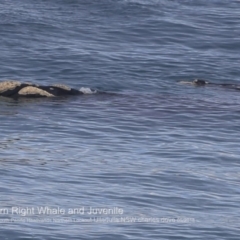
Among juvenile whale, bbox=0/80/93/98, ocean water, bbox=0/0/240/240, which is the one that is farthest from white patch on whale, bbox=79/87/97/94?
juvenile whale, bbox=0/80/93/98

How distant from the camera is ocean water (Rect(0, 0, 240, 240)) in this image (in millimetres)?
13109

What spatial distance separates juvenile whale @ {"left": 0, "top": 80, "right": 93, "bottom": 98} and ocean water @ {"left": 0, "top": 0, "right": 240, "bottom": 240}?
1.19 ft

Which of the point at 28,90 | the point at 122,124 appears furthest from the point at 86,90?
the point at 122,124

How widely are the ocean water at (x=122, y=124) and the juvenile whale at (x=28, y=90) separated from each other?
36 centimetres

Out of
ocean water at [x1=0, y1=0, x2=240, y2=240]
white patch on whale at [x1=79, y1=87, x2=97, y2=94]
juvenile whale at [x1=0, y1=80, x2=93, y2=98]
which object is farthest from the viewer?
white patch on whale at [x1=79, y1=87, x2=97, y2=94]

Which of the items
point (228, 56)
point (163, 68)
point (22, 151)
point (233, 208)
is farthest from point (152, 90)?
point (233, 208)

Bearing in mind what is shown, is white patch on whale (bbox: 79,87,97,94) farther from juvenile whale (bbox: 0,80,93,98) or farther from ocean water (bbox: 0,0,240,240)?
juvenile whale (bbox: 0,80,93,98)

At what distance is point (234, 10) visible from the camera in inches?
1293

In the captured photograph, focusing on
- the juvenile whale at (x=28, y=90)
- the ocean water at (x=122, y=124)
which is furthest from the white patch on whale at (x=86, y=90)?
the juvenile whale at (x=28, y=90)

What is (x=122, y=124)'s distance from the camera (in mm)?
19297

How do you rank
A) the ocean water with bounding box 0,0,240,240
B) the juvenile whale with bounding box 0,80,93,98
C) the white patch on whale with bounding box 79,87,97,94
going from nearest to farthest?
the ocean water with bounding box 0,0,240,240 → the juvenile whale with bounding box 0,80,93,98 → the white patch on whale with bounding box 79,87,97,94

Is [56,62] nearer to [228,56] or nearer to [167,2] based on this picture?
[228,56]

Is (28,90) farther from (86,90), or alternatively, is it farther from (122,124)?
(122,124)

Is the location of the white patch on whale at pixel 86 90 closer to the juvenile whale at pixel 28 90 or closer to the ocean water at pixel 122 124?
the ocean water at pixel 122 124
